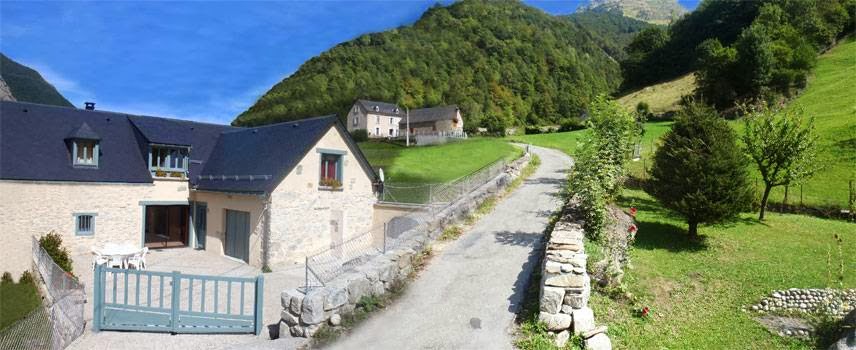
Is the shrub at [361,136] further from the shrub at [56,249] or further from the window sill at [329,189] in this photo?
the shrub at [56,249]

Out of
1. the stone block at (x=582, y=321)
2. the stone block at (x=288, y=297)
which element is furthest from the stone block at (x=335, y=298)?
the stone block at (x=582, y=321)

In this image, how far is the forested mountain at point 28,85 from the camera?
61.4m

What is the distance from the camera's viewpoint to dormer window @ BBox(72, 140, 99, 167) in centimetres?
2262

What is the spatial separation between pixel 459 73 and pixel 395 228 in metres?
108

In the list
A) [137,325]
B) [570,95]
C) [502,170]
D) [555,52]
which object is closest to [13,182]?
[137,325]

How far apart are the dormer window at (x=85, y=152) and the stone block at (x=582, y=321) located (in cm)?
2497

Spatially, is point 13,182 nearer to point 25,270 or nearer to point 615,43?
point 25,270

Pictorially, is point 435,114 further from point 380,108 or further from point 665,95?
point 665,95

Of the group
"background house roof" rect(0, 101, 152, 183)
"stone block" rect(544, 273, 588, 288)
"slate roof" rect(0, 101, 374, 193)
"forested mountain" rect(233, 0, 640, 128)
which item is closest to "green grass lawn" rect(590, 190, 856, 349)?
"stone block" rect(544, 273, 588, 288)

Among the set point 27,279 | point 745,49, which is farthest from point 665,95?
point 27,279

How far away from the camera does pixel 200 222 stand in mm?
25625

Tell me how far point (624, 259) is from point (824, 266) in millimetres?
7259

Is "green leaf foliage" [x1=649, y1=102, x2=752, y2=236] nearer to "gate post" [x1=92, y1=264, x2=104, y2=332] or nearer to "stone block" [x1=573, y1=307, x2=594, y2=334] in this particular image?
"stone block" [x1=573, y1=307, x2=594, y2=334]

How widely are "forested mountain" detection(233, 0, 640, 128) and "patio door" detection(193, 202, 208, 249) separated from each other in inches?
2447
